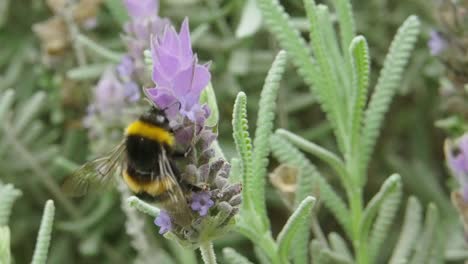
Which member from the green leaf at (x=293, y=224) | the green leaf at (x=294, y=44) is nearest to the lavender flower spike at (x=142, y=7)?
the green leaf at (x=294, y=44)

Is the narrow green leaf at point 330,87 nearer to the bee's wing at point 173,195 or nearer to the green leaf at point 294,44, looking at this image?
the green leaf at point 294,44

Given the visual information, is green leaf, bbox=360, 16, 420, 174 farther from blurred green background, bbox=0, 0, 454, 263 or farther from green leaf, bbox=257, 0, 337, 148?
blurred green background, bbox=0, 0, 454, 263

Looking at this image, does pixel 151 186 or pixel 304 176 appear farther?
pixel 304 176

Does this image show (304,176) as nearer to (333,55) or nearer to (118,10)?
(333,55)

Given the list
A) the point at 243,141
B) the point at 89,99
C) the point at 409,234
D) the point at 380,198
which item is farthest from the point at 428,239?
the point at 89,99

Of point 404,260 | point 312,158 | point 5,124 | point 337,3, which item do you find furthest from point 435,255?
point 5,124

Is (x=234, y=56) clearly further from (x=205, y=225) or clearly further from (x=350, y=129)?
(x=205, y=225)

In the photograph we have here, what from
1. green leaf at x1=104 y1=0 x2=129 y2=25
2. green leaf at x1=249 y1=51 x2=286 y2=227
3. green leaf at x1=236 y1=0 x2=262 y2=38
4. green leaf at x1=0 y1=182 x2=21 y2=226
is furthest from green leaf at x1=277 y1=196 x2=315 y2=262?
green leaf at x1=104 y1=0 x2=129 y2=25
